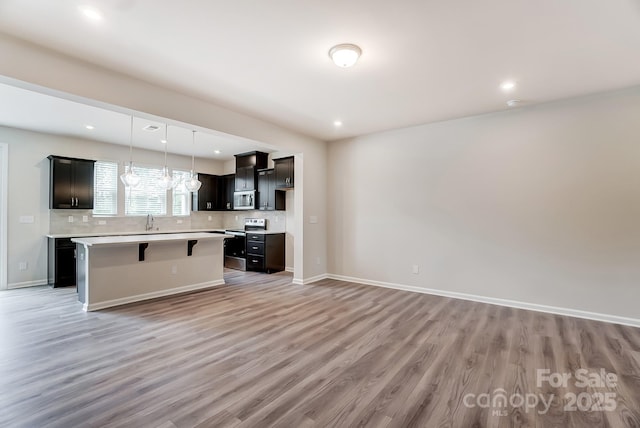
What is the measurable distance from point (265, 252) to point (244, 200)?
1683 millimetres

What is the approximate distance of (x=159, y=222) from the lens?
7.13 meters

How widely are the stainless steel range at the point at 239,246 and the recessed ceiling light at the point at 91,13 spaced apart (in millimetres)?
4933

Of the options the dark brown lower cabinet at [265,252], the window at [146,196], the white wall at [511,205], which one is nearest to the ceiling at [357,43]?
the white wall at [511,205]

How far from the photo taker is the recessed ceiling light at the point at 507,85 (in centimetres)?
330

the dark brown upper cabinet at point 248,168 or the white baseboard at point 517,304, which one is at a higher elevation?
the dark brown upper cabinet at point 248,168

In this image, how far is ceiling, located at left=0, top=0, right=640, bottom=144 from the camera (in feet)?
7.08

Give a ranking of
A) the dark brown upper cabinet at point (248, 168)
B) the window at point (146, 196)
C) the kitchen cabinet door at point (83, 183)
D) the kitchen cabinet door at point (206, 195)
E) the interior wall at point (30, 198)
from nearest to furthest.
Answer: the interior wall at point (30, 198), the kitchen cabinet door at point (83, 183), the window at point (146, 196), the dark brown upper cabinet at point (248, 168), the kitchen cabinet door at point (206, 195)

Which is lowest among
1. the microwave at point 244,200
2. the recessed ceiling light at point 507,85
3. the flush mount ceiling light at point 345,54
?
the microwave at point 244,200

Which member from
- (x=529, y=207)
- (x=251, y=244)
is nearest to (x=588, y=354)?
(x=529, y=207)

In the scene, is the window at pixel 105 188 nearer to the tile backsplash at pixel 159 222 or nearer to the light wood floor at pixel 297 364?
the tile backsplash at pixel 159 222

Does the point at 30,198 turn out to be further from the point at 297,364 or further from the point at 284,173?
the point at 297,364

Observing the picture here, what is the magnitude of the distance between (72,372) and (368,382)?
7.82ft

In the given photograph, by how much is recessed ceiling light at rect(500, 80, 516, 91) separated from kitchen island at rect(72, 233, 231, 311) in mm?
4754

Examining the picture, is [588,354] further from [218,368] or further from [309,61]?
[309,61]
